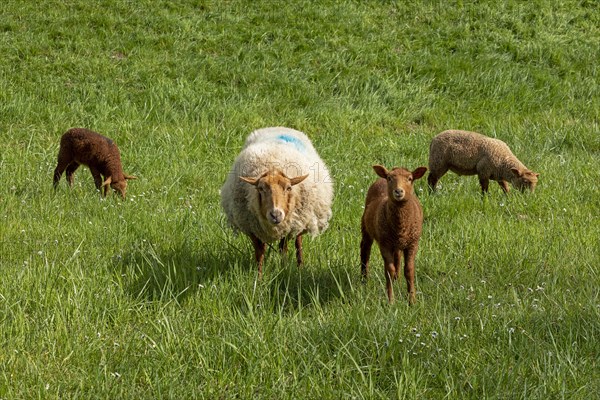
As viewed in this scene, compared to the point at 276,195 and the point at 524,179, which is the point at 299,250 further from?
the point at 524,179

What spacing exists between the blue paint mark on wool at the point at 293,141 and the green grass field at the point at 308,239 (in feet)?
2.56

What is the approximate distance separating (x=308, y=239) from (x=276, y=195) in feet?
4.26

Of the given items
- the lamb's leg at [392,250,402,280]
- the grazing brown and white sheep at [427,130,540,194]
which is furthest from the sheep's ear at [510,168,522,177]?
the lamb's leg at [392,250,402,280]

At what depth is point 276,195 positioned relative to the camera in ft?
17.1

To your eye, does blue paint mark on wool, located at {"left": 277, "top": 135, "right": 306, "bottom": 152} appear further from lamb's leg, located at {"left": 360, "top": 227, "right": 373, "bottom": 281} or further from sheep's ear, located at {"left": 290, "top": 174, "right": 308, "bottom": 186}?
lamb's leg, located at {"left": 360, "top": 227, "right": 373, "bottom": 281}

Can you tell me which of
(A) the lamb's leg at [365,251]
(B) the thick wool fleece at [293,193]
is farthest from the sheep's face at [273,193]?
(A) the lamb's leg at [365,251]

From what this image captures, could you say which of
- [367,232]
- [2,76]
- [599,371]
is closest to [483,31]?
[2,76]

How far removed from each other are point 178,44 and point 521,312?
1001cm

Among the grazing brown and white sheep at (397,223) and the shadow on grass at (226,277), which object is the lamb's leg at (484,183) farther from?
the grazing brown and white sheep at (397,223)

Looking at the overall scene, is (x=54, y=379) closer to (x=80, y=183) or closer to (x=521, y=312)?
(x=521, y=312)

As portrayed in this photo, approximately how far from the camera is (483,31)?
1412cm

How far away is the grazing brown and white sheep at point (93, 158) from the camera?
7.88 meters

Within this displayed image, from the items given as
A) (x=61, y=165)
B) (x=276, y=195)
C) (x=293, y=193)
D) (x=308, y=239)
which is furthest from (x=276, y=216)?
(x=61, y=165)

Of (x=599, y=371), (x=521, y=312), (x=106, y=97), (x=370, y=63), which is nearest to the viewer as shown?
(x=599, y=371)
